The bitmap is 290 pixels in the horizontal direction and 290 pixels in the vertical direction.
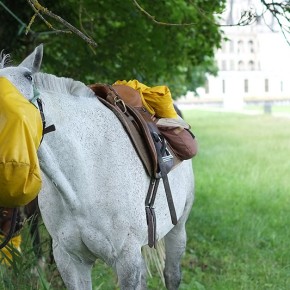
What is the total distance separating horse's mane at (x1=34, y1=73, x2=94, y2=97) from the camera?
153 inches

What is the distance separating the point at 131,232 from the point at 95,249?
233mm

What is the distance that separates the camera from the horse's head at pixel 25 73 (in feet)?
11.2

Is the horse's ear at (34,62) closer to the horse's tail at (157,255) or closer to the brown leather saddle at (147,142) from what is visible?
the brown leather saddle at (147,142)

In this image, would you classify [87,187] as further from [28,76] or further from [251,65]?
[251,65]

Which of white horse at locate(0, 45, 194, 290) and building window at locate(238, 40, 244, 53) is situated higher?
white horse at locate(0, 45, 194, 290)

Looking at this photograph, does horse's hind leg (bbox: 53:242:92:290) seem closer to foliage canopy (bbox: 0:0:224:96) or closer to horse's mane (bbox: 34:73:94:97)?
horse's mane (bbox: 34:73:94:97)

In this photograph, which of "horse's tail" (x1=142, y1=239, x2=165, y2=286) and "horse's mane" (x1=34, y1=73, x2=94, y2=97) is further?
"horse's tail" (x1=142, y1=239, x2=165, y2=286)

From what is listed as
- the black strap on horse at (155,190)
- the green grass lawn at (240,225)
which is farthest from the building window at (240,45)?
the black strap on horse at (155,190)

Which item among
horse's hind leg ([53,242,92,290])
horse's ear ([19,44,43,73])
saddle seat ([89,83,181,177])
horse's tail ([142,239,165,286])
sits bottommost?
horse's tail ([142,239,165,286])

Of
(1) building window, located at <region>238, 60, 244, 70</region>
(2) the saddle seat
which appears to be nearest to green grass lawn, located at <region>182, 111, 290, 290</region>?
(2) the saddle seat

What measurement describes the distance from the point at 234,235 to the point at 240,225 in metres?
0.62

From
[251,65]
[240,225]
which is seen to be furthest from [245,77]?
[240,225]

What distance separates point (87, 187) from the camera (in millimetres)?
4062

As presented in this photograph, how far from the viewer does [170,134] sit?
16.6 ft
